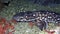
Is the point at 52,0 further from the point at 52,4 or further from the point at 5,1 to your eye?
the point at 5,1

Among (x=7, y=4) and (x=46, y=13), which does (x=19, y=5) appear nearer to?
(x=7, y=4)

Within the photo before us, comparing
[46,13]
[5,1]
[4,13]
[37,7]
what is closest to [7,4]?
[5,1]

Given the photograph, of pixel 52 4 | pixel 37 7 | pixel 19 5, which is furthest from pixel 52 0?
pixel 19 5

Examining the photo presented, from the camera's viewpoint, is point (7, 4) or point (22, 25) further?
point (7, 4)

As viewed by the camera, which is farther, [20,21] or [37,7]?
[37,7]

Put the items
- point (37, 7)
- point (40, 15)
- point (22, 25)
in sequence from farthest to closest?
1. point (37, 7)
2. point (40, 15)
3. point (22, 25)

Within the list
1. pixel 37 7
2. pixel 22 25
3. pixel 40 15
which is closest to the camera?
pixel 22 25
